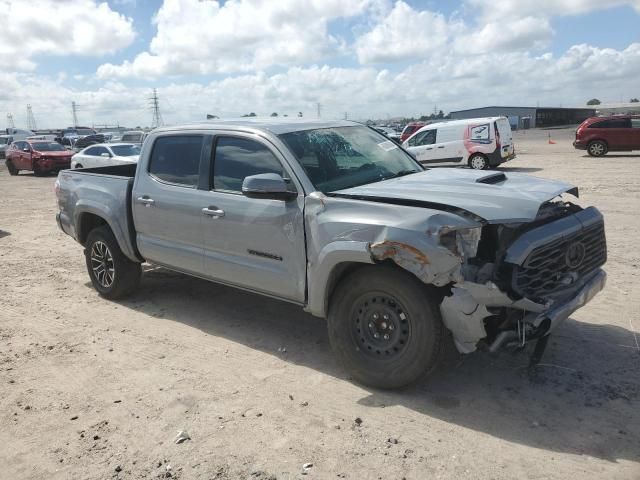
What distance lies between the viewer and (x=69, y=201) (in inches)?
256

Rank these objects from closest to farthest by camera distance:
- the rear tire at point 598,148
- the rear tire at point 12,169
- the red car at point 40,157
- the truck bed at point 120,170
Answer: the truck bed at point 120,170 → the rear tire at point 598,148 → the red car at point 40,157 → the rear tire at point 12,169

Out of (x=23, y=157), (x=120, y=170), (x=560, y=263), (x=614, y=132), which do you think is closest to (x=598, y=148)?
(x=614, y=132)

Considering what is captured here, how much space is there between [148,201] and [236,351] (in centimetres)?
175

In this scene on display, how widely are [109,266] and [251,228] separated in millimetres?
2514

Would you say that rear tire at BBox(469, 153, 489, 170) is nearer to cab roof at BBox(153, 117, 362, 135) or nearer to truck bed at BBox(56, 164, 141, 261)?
cab roof at BBox(153, 117, 362, 135)

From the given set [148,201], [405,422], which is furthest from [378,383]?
[148,201]

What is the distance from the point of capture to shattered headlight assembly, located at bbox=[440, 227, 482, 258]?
3457 mm

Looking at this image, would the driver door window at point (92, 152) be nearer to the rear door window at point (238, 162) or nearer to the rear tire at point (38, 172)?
the rear tire at point (38, 172)

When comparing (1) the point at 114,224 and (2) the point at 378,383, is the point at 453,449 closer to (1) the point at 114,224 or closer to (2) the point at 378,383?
(2) the point at 378,383

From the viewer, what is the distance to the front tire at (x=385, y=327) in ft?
11.7

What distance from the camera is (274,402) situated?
3.88m

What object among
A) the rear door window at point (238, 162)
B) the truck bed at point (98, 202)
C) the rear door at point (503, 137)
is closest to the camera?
the rear door window at point (238, 162)

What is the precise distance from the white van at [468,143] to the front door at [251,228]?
47.1 ft

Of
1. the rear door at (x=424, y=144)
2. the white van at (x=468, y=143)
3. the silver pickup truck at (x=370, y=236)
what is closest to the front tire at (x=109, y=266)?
the silver pickup truck at (x=370, y=236)
